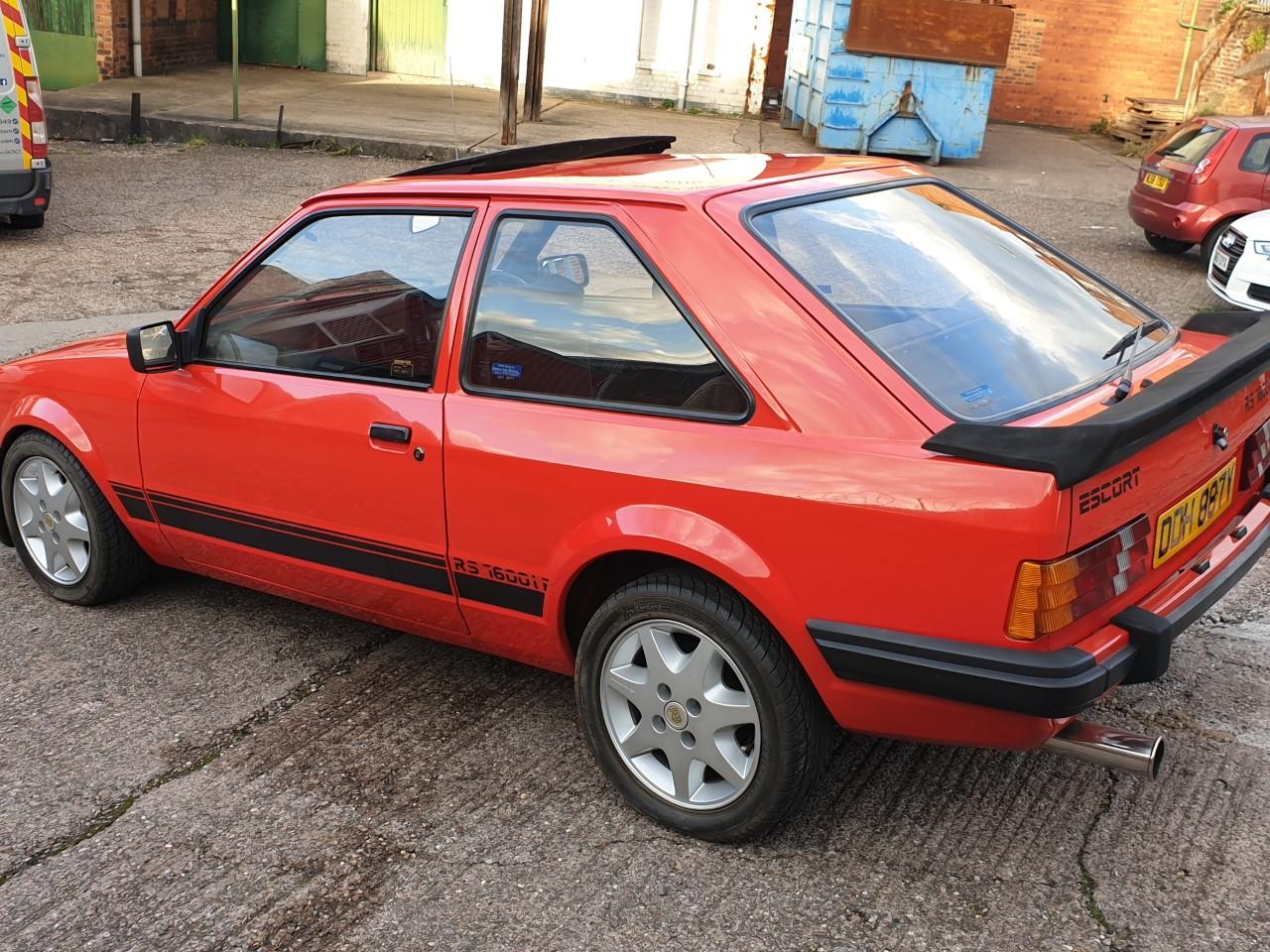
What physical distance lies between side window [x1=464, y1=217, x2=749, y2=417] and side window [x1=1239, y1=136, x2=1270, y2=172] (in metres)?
10.1

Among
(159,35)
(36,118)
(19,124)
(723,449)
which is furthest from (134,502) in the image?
(159,35)

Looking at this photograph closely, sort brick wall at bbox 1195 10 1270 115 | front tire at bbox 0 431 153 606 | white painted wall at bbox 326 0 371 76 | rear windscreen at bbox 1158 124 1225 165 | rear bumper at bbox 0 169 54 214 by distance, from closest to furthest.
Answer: front tire at bbox 0 431 153 606, rear bumper at bbox 0 169 54 214, rear windscreen at bbox 1158 124 1225 165, brick wall at bbox 1195 10 1270 115, white painted wall at bbox 326 0 371 76

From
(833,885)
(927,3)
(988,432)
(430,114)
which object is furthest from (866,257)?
(430,114)

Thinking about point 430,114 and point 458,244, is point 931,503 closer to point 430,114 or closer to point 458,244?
point 458,244

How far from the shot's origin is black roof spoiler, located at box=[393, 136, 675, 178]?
417cm

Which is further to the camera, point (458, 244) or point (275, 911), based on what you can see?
point (458, 244)

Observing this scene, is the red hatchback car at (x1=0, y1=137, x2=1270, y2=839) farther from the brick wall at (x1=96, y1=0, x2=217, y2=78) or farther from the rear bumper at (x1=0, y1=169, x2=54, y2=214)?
the brick wall at (x1=96, y1=0, x2=217, y2=78)

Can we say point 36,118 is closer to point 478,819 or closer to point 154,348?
point 154,348

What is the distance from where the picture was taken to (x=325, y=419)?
12.7 ft

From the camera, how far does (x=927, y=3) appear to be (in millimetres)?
17031

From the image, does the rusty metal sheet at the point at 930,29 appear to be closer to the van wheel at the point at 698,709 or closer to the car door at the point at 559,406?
the car door at the point at 559,406

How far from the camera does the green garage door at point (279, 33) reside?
74.8 ft

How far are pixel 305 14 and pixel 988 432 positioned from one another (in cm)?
2235

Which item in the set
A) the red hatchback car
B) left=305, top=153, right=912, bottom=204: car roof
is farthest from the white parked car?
left=305, top=153, right=912, bottom=204: car roof
